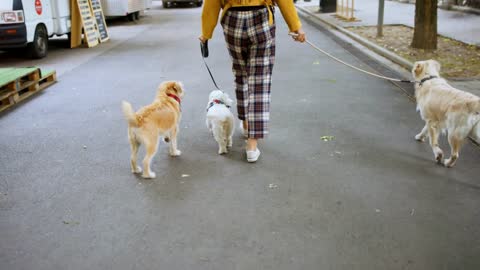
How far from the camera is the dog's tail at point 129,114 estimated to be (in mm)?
4262

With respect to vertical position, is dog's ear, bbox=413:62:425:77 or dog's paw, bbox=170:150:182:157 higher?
dog's ear, bbox=413:62:425:77

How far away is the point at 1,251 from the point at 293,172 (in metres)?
2.63

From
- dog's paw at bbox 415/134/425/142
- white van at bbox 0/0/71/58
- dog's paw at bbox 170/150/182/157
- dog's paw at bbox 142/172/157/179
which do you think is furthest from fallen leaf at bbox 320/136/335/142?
white van at bbox 0/0/71/58

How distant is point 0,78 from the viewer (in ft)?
24.7

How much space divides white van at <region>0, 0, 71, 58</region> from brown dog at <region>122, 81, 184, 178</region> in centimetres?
729

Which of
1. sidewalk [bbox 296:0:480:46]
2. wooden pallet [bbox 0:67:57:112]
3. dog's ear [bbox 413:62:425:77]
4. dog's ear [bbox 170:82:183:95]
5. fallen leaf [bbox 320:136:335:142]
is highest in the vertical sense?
dog's ear [bbox 413:62:425:77]

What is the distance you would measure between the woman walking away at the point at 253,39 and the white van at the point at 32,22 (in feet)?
24.5

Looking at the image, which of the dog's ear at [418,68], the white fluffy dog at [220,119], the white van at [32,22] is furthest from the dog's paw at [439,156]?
the white van at [32,22]

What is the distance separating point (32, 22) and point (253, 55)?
844cm

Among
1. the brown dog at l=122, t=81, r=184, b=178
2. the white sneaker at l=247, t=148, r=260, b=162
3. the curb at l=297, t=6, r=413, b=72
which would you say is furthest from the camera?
the curb at l=297, t=6, r=413, b=72

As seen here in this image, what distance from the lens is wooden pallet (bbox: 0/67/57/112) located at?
24.3 feet

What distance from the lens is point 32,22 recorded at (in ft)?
36.8

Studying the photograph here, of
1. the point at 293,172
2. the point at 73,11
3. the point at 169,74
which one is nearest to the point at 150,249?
the point at 293,172

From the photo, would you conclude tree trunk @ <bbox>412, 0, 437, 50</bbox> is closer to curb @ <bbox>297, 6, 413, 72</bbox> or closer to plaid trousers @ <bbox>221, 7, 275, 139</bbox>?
curb @ <bbox>297, 6, 413, 72</bbox>
